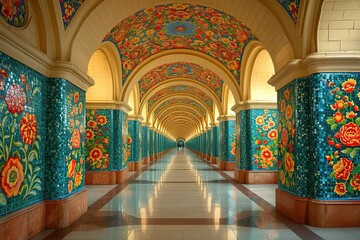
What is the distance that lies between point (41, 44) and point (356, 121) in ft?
20.1

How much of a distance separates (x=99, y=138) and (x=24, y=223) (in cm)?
669

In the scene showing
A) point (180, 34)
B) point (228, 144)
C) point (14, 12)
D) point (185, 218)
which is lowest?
point (185, 218)

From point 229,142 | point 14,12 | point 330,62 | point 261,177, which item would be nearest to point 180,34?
point 261,177

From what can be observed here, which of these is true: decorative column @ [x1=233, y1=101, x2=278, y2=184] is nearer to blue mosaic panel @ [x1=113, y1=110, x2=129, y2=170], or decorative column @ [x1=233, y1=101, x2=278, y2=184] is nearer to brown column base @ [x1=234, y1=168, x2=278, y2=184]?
brown column base @ [x1=234, y1=168, x2=278, y2=184]

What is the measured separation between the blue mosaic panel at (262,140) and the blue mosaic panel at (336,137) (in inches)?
225

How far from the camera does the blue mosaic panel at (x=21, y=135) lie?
465 cm

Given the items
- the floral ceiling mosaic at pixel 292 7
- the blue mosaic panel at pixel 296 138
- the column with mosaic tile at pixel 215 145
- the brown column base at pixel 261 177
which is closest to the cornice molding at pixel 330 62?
the blue mosaic panel at pixel 296 138

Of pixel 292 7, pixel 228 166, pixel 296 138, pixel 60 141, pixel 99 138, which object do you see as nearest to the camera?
pixel 60 141

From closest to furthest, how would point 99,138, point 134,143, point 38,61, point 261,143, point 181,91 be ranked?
1. point 38,61
2. point 99,138
3. point 261,143
4. point 134,143
5. point 181,91

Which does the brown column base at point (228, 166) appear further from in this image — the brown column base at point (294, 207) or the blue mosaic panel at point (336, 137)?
the blue mosaic panel at point (336, 137)

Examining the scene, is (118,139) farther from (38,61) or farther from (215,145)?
(215,145)

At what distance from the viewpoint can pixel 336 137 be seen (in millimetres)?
6047

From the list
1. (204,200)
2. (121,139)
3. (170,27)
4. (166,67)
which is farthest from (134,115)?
(204,200)

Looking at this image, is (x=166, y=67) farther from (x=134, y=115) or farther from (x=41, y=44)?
(x=41, y=44)
